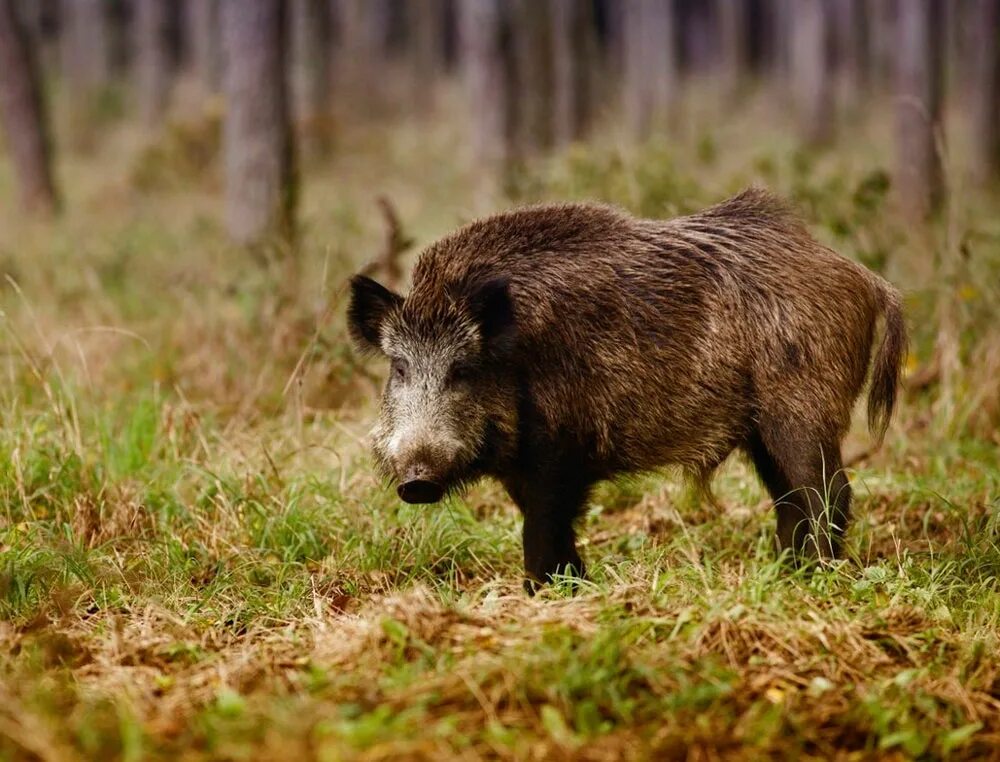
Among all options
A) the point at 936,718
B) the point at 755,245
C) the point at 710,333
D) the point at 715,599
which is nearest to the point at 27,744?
the point at 715,599

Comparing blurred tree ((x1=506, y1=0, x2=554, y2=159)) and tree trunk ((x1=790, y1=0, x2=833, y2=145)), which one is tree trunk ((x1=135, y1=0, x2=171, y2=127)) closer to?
blurred tree ((x1=506, y1=0, x2=554, y2=159))

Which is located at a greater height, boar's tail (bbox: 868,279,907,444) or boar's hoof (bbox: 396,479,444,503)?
boar's tail (bbox: 868,279,907,444)

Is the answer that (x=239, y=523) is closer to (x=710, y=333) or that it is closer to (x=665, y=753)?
(x=710, y=333)

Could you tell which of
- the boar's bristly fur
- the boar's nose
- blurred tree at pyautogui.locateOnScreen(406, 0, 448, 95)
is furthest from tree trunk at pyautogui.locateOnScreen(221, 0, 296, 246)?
blurred tree at pyautogui.locateOnScreen(406, 0, 448, 95)

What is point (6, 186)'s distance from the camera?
1725cm

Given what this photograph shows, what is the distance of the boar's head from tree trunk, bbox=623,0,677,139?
18488 millimetres

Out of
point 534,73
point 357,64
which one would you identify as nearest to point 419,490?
point 534,73

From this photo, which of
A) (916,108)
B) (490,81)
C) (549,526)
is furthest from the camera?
(490,81)

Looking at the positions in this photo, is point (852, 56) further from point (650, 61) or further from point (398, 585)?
point (398, 585)

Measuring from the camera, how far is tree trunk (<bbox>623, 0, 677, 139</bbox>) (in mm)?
22859

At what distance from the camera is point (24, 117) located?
13102mm

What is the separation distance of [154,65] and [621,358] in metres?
23.8

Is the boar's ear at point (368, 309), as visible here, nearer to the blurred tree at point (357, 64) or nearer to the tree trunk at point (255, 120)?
the tree trunk at point (255, 120)

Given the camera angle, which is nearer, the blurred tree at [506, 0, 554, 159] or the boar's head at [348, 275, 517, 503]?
the boar's head at [348, 275, 517, 503]
